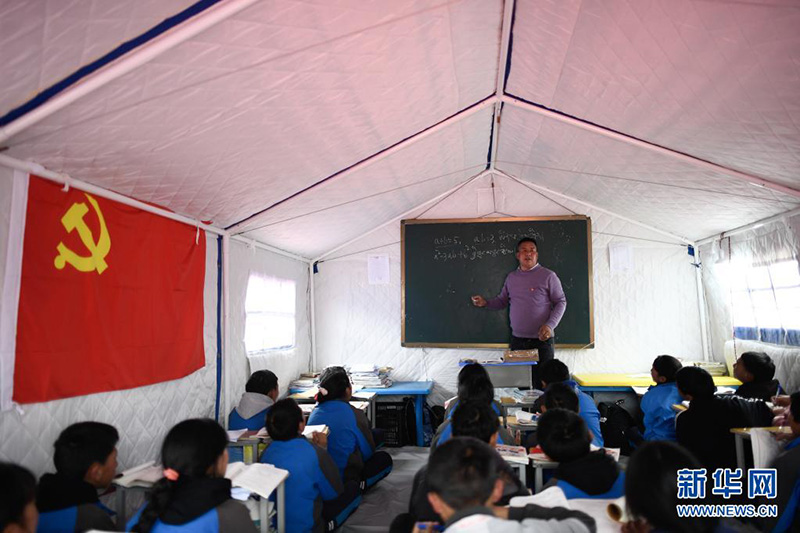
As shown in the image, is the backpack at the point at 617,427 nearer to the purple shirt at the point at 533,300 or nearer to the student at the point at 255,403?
the purple shirt at the point at 533,300

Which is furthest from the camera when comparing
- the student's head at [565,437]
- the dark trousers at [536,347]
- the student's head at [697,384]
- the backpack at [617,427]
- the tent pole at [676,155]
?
the dark trousers at [536,347]

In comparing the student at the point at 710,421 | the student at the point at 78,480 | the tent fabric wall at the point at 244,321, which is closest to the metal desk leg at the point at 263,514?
the student at the point at 78,480

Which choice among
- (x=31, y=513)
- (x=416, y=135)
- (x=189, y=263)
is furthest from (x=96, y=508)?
(x=416, y=135)

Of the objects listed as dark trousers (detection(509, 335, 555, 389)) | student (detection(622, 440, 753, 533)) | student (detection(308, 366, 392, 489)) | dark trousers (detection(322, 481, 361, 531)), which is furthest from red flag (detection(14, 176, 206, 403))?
dark trousers (detection(509, 335, 555, 389))

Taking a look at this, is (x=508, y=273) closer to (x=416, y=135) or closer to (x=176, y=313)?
(x=416, y=135)

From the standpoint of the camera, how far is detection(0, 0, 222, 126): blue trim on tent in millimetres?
1609

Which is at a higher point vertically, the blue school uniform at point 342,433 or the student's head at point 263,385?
the student's head at point 263,385

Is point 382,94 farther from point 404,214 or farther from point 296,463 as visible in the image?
point 404,214

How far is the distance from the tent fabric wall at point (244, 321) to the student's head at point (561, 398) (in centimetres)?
226

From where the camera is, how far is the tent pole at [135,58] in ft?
5.32

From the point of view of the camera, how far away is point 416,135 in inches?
138

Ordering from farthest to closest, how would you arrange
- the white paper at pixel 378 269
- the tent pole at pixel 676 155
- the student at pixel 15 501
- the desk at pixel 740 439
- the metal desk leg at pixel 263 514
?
the white paper at pixel 378 269, the tent pole at pixel 676 155, the desk at pixel 740 439, the metal desk leg at pixel 263 514, the student at pixel 15 501

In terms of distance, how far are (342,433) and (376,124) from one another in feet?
6.63

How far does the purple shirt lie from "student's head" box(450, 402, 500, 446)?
2.76 meters
